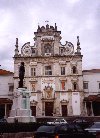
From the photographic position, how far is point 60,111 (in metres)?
55.5

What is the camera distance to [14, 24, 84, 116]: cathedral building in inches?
2196

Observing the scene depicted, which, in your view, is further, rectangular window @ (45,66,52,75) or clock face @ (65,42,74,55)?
clock face @ (65,42,74,55)

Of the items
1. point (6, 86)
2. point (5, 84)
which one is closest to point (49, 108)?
point (6, 86)

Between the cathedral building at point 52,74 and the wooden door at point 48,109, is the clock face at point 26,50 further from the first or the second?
the wooden door at point 48,109

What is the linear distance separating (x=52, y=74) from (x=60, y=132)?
4072 centimetres

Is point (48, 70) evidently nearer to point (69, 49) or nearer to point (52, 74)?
point (52, 74)

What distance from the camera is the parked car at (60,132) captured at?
52.7ft

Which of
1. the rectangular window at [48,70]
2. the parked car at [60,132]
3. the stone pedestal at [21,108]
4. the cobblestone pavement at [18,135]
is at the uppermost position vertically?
the rectangular window at [48,70]

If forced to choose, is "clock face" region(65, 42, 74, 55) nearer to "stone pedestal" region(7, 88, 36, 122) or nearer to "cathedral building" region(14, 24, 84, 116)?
"cathedral building" region(14, 24, 84, 116)

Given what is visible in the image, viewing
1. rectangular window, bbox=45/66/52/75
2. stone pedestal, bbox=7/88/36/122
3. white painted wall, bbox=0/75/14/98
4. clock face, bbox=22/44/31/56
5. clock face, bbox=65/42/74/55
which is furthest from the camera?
white painted wall, bbox=0/75/14/98

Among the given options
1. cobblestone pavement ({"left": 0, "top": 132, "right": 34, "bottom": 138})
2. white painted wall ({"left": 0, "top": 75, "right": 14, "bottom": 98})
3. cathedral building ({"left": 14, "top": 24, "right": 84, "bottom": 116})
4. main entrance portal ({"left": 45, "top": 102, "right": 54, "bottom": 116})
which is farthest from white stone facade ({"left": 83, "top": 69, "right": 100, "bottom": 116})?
cobblestone pavement ({"left": 0, "top": 132, "right": 34, "bottom": 138})

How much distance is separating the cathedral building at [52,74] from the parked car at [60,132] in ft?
123

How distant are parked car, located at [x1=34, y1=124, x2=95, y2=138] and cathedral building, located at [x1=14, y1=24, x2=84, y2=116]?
37588 millimetres

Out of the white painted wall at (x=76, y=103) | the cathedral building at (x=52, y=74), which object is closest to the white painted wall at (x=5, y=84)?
the cathedral building at (x=52, y=74)
